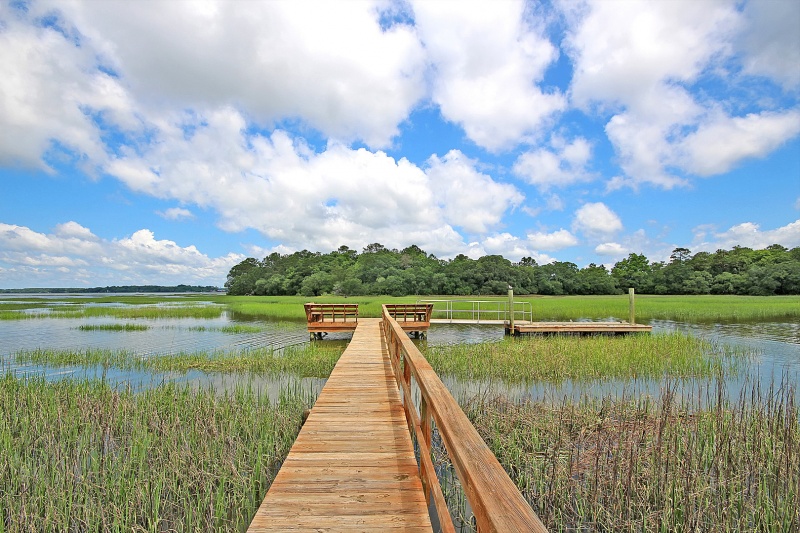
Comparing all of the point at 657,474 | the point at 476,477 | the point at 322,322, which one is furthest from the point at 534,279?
the point at 476,477

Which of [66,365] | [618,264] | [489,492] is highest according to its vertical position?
[618,264]

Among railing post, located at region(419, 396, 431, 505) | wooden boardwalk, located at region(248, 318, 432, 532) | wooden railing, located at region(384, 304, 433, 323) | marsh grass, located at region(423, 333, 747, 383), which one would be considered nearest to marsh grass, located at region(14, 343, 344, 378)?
marsh grass, located at region(423, 333, 747, 383)

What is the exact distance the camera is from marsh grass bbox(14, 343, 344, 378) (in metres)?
12.1

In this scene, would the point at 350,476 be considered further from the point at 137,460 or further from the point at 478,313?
the point at 478,313

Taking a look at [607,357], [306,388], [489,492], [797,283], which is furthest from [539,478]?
[797,283]

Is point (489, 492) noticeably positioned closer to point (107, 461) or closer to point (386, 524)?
point (386, 524)

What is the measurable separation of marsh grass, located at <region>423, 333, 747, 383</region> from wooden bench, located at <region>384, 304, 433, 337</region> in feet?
12.4

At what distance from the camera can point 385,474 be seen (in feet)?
12.6

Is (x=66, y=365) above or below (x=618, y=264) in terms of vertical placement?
below

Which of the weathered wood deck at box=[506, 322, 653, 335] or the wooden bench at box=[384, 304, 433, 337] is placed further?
the wooden bench at box=[384, 304, 433, 337]

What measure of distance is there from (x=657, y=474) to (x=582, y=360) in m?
7.93

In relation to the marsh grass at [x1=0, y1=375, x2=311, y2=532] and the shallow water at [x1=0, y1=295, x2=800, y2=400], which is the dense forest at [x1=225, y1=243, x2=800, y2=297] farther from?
the marsh grass at [x1=0, y1=375, x2=311, y2=532]

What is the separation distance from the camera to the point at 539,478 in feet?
15.7

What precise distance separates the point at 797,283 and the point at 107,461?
77.1 metres
